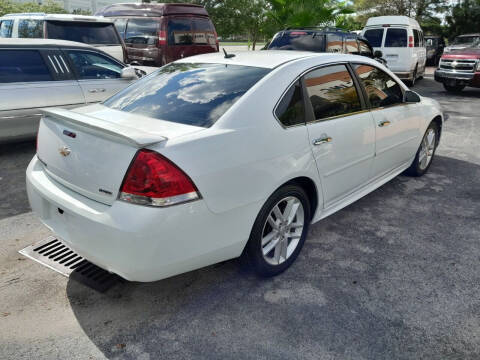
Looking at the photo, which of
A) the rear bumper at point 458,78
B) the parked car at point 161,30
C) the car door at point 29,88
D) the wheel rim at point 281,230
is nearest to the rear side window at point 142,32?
the parked car at point 161,30

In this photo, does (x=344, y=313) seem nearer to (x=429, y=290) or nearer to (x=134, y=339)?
(x=429, y=290)

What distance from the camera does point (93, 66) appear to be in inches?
241

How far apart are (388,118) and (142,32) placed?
755 centimetres

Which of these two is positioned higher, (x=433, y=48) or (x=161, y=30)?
(x=161, y=30)

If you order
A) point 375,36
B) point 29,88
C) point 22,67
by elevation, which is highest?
point 375,36

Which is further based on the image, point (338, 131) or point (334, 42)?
point (334, 42)

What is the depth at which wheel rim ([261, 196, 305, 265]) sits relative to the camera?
9.73 feet

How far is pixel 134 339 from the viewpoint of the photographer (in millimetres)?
2410

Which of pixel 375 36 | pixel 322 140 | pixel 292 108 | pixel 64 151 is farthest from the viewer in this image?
pixel 375 36

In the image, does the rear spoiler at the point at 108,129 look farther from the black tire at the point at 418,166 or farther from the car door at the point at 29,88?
the black tire at the point at 418,166

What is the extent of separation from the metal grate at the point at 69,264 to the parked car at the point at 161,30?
7.10m

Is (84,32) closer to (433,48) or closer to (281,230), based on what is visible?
(281,230)

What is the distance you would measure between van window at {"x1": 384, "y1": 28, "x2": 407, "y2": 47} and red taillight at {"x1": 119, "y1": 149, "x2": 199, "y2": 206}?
1272 cm

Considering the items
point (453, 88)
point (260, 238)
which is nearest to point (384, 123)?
point (260, 238)
